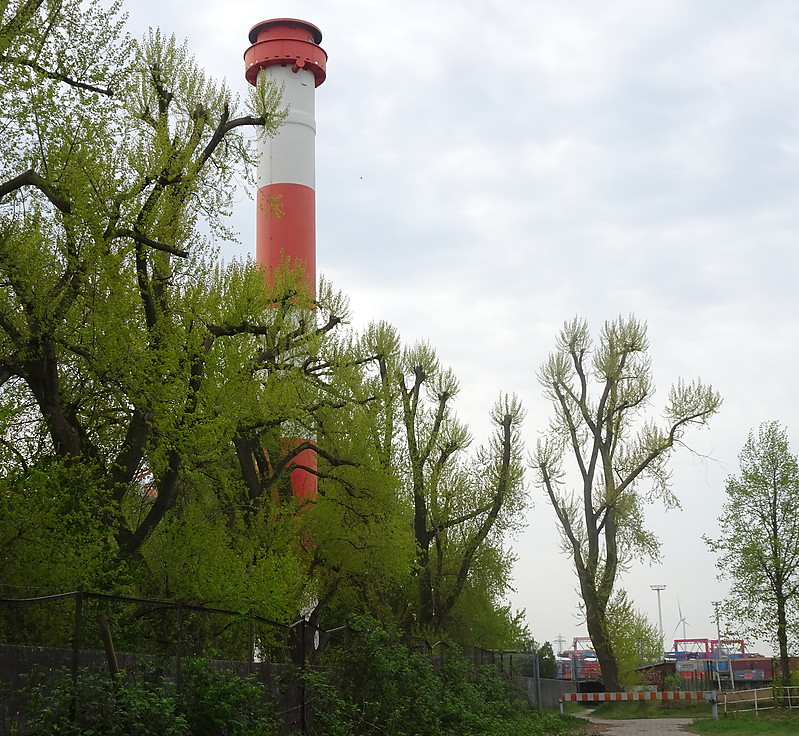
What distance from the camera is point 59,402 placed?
13.9 m

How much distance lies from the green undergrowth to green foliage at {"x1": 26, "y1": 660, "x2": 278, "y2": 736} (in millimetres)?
24806

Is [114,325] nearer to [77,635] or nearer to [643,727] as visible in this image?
[77,635]

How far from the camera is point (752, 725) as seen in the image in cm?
2539

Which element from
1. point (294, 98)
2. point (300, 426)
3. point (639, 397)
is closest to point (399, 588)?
point (300, 426)

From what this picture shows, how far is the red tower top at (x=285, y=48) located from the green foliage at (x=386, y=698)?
25.8m

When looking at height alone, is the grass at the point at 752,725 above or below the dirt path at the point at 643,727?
above

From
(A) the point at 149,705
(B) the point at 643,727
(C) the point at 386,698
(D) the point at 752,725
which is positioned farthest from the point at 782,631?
(A) the point at 149,705

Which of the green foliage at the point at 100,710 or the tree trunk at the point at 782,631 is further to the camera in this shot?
the tree trunk at the point at 782,631

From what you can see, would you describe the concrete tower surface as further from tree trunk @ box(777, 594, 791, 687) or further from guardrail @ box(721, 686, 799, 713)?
tree trunk @ box(777, 594, 791, 687)

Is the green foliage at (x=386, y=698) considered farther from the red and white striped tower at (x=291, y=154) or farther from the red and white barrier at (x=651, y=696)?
the red and white barrier at (x=651, y=696)

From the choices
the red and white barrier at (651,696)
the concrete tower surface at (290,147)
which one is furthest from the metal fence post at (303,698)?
the red and white barrier at (651,696)

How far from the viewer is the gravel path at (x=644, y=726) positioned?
24.3 m

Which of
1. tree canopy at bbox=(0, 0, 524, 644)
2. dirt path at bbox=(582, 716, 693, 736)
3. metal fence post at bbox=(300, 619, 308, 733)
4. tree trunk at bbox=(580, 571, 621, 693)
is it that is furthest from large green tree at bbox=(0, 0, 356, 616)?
tree trunk at bbox=(580, 571, 621, 693)

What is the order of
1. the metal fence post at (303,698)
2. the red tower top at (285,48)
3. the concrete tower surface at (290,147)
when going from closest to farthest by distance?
the metal fence post at (303,698) < the concrete tower surface at (290,147) < the red tower top at (285,48)
